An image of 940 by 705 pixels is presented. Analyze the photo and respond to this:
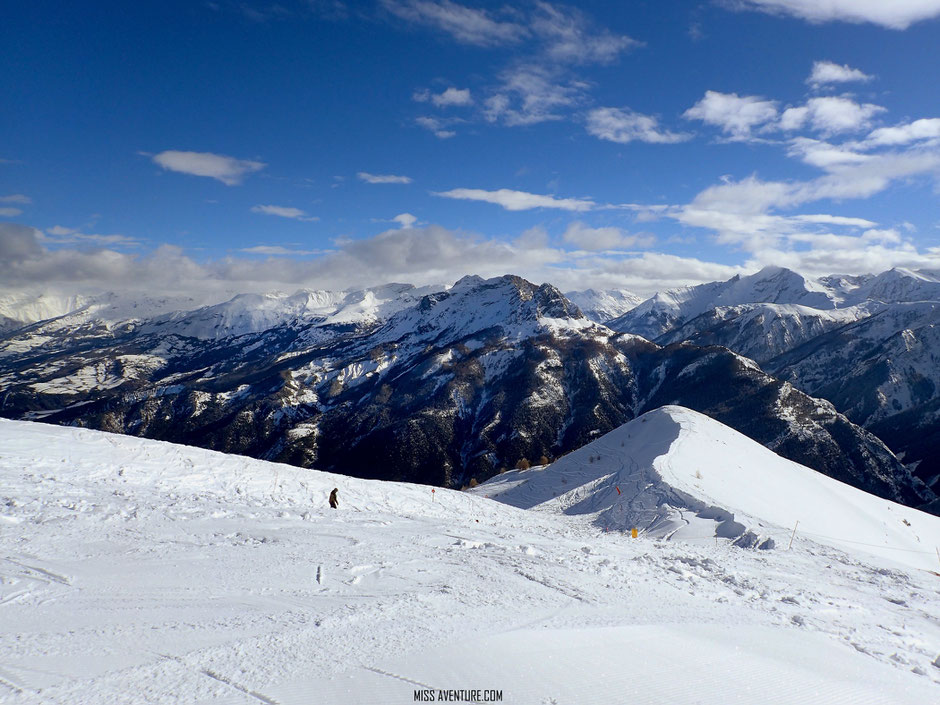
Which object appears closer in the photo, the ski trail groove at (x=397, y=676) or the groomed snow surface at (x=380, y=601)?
the ski trail groove at (x=397, y=676)

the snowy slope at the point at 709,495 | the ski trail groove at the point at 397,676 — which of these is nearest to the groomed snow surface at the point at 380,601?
the ski trail groove at the point at 397,676

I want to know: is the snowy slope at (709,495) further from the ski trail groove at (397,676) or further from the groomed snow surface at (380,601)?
the ski trail groove at (397,676)

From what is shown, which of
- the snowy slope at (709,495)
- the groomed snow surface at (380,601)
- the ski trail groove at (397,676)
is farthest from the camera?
the snowy slope at (709,495)

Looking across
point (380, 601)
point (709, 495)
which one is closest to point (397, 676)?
point (380, 601)

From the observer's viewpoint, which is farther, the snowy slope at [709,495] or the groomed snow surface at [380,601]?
the snowy slope at [709,495]

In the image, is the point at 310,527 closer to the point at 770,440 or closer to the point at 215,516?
the point at 215,516

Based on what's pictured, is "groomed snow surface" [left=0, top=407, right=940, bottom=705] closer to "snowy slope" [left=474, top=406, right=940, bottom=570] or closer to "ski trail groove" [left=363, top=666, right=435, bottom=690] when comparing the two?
"ski trail groove" [left=363, top=666, right=435, bottom=690]

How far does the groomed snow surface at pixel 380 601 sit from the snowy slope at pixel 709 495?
1.80 m

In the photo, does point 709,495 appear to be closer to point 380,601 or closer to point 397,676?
point 380,601

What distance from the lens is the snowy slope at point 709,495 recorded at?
23.1 metres

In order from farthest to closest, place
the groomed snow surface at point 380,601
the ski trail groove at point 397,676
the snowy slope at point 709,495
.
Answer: the snowy slope at point 709,495
the groomed snow surface at point 380,601
the ski trail groove at point 397,676

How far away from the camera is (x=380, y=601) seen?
9.34m

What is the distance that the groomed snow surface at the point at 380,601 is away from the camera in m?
6.81

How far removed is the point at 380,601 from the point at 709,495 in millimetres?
23082
